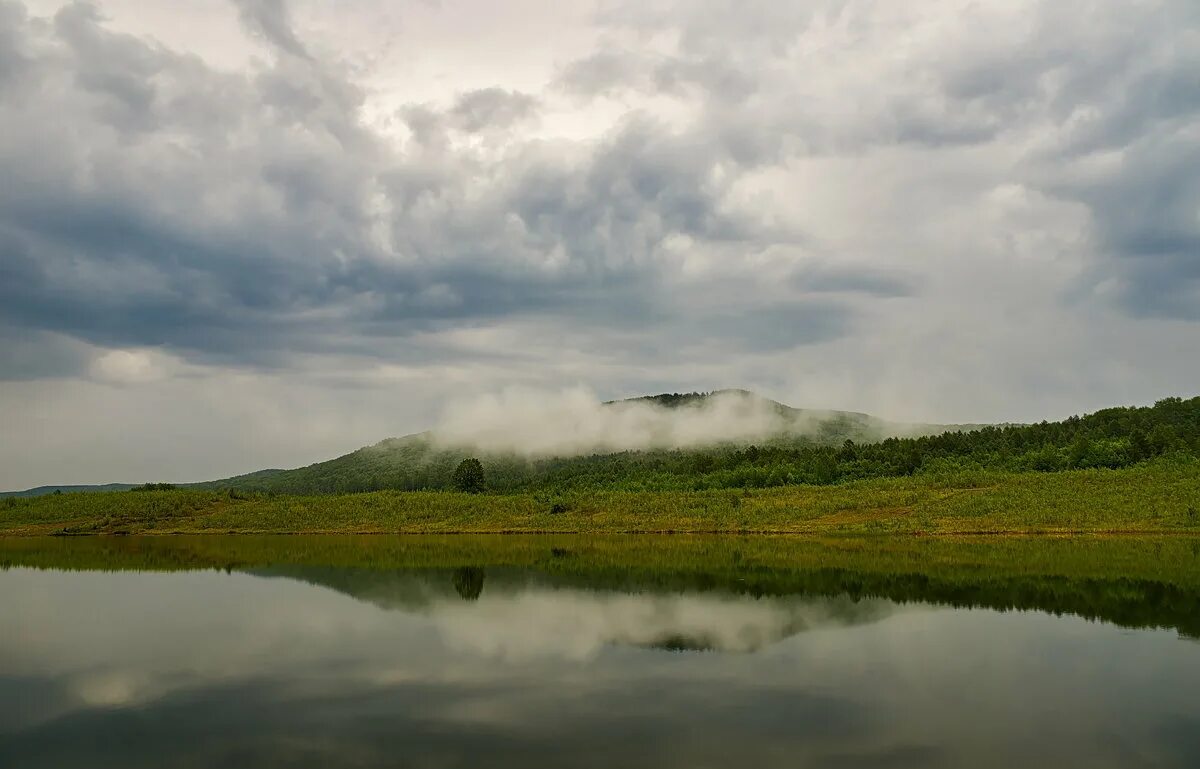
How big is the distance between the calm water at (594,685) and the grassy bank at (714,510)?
55.4 meters

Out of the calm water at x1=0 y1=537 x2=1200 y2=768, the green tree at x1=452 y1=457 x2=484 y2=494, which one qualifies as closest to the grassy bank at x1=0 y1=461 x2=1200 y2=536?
the green tree at x1=452 y1=457 x2=484 y2=494

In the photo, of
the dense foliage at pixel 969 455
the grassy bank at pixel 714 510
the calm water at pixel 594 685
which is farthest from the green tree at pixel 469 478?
the calm water at pixel 594 685

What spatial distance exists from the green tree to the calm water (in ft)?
393

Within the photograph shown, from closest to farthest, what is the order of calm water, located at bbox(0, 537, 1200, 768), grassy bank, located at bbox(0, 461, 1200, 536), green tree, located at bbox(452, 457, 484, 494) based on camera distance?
calm water, located at bbox(0, 537, 1200, 768), grassy bank, located at bbox(0, 461, 1200, 536), green tree, located at bbox(452, 457, 484, 494)

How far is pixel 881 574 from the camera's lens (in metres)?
50.4

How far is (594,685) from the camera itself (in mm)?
23172

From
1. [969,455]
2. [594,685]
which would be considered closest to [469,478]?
[969,455]

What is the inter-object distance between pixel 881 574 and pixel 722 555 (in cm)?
1818

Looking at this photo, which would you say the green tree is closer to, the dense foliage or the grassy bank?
the dense foliage

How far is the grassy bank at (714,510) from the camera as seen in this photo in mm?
84875

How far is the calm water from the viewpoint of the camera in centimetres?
1741

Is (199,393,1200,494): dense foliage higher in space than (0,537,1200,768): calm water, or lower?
higher

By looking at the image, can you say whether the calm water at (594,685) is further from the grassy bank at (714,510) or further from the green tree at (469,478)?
the green tree at (469,478)

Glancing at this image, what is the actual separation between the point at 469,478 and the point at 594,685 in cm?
14162
